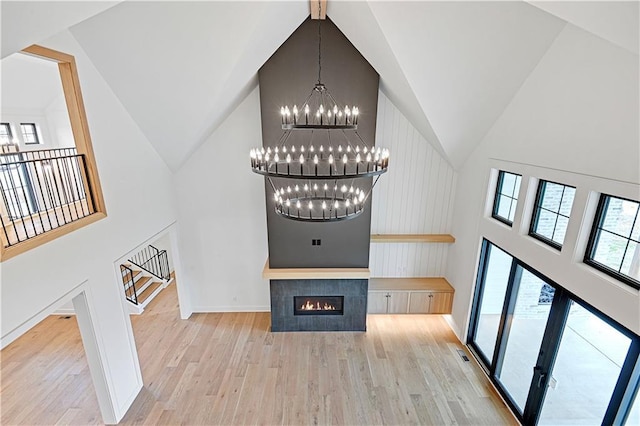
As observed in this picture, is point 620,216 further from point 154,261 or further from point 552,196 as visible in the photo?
point 154,261

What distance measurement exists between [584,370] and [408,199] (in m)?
3.64

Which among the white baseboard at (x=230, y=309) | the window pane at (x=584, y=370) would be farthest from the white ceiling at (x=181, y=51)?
the window pane at (x=584, y=370)

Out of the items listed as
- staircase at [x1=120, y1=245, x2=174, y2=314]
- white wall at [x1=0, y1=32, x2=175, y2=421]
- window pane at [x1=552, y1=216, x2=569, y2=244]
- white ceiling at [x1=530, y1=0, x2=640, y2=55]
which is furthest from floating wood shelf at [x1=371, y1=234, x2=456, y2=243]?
staircase at [x1=120, y1=245, x2=174, y2=314]

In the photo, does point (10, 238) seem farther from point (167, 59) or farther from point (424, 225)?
point (424, 225)

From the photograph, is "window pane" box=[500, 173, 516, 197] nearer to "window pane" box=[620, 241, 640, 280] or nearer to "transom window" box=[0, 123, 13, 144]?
"window pane" box=[620, 241, 640, 280]

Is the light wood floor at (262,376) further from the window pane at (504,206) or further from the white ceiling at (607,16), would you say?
the white ceiling at (607,16)

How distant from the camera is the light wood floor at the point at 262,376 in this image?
4.17 m

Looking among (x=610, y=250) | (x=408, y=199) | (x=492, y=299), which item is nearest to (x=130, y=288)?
(x=408, y=199)

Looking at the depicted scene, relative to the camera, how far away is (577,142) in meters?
3.02

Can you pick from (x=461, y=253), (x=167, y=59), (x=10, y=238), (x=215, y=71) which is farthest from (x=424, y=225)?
(x=10, y=238)

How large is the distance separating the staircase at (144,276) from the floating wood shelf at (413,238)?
16.9 feet

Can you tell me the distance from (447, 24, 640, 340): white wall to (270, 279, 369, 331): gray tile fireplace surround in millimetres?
2620

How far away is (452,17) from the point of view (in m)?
3.04

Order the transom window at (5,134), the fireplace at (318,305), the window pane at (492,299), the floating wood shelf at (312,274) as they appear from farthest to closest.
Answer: the fireplace at (318,305), the transom window at (5,134), the floating wood shelf at (312,274), the window pane at (492,299)
